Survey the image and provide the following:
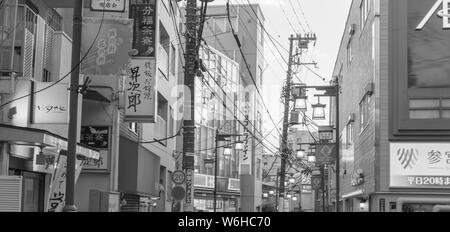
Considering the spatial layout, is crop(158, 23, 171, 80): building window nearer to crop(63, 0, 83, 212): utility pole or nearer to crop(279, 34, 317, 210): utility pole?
crop(279, 34, 317, 210): utility pole

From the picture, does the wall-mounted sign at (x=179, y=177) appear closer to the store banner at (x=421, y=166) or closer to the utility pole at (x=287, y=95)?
the store banner at (x=421, y=166)

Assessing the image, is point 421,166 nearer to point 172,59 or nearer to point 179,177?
point 179,177

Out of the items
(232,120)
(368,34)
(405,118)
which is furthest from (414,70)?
(232,120)

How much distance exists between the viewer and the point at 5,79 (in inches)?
548

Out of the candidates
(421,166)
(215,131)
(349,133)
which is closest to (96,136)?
(421,166)

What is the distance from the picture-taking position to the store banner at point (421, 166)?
20.4 metres

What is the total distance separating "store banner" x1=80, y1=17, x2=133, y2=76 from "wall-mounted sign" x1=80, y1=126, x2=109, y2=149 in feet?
11.9

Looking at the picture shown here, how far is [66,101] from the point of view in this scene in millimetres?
15062

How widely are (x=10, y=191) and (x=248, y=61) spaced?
5219 cm

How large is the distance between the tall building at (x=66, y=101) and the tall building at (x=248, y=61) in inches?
1442

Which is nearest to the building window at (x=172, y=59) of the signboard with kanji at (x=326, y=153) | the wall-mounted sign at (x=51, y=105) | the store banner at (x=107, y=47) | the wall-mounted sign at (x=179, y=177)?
the signboard with kanji at (x=326, y=153)
